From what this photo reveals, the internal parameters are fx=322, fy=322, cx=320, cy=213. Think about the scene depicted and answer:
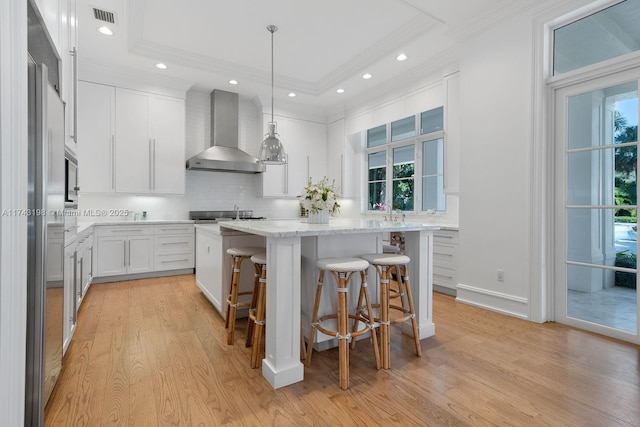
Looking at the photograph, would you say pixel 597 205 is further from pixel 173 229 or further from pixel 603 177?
pixel 173 229

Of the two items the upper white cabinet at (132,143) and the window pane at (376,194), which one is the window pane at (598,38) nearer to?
the window pane at (376,194)

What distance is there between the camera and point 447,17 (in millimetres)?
3332

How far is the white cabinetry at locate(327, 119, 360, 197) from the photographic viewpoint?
20.1ft

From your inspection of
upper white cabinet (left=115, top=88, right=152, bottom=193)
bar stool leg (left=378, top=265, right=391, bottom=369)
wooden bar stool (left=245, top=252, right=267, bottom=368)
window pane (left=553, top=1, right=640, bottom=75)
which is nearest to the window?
window pane (left=553, top=1, right=640, bottom=75)

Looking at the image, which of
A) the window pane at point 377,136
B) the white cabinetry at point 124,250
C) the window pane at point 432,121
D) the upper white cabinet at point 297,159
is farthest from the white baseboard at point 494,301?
the white cabinetry at point 124,250

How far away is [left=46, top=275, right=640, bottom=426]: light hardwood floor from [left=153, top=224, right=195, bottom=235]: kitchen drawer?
1978 mm

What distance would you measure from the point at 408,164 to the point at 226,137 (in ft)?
10.1

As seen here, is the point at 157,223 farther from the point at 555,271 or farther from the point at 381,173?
the point at 555,271

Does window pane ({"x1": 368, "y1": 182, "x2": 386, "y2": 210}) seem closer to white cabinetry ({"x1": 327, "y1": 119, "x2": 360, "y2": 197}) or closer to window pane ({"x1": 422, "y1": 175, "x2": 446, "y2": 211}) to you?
white cabinetry ({"x1": 327, "y1": 119, "x2": 360, "y2": 197})

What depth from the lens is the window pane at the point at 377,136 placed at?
5.71 meters

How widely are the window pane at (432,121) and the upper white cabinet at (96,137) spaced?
4.49 metres

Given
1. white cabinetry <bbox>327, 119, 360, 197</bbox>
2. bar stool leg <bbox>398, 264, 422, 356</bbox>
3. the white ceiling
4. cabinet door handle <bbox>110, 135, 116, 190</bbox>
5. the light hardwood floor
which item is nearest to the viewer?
the light hardwood floor

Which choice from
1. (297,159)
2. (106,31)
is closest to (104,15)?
(106,31)

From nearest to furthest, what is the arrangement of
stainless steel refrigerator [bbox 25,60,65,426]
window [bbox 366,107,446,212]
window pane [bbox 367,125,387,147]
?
stainless steel refrigerator [bbox 25,60,65,426] → window [bbox 366,107,446,212] → window pane [bbox 367,125,387,147]
